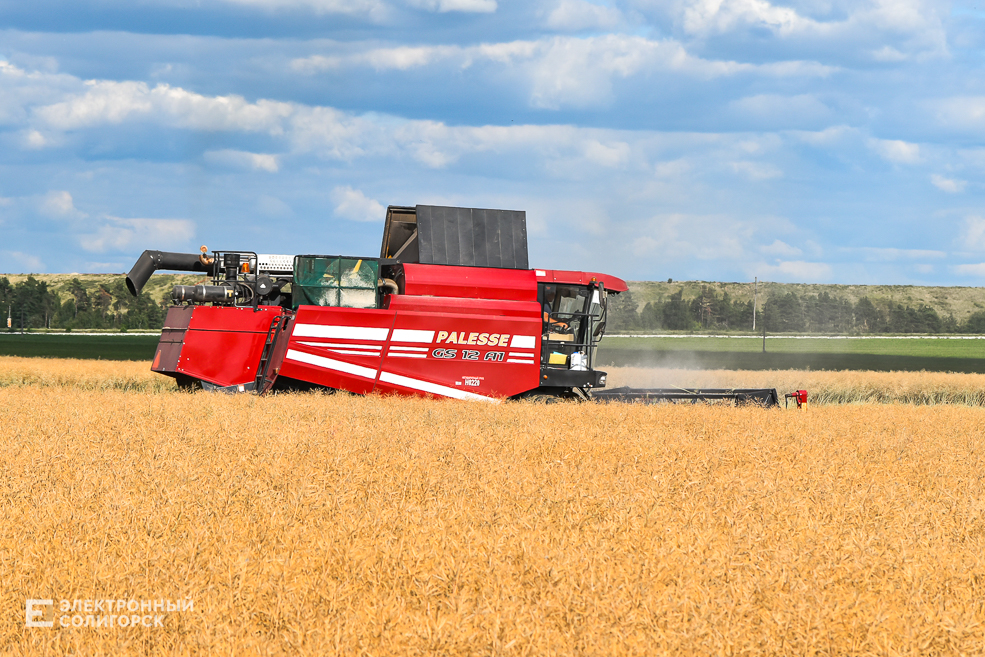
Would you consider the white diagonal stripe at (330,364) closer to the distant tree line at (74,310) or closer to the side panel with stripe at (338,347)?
the side panel with stripe at (338,347)

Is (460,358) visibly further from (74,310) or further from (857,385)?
(74,310)

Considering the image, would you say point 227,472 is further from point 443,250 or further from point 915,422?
point 915,422

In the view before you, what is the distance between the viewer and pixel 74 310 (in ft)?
457

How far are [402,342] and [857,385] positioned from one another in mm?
19859

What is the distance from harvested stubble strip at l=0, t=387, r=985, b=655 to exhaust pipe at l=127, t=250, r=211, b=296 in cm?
653

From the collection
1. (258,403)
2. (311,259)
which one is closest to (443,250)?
(311,259)

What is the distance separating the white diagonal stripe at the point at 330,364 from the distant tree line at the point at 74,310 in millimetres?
113122

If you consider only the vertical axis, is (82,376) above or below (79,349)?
above

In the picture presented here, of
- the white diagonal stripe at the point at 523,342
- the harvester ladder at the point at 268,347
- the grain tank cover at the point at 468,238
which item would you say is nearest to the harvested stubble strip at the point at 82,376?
the harvester ladder at the point at 268,347

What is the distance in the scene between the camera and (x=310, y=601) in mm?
4238

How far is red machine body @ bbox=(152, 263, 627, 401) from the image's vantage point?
1420 centimetres

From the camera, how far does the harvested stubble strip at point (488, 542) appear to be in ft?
13.0

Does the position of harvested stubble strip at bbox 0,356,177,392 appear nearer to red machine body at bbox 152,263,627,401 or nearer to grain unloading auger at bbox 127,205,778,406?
grain unloading auger at bbox 127,205,778,406
